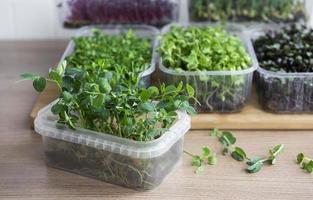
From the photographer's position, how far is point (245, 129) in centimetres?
83

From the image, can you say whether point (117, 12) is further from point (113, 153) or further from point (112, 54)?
point (113, 153)

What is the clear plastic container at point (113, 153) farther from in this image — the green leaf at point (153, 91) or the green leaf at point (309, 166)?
the green leaf at point (309, 166)

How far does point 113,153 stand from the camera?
665 mm

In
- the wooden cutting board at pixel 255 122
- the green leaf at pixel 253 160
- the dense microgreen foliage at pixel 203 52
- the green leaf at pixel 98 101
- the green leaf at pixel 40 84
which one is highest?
the green leaf at pixel 40 84

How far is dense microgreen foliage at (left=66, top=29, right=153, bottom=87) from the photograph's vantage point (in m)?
0.80

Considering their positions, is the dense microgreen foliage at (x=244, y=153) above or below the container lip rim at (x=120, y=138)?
below

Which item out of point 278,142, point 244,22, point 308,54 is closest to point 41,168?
point 278,142

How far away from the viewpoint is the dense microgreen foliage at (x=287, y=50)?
2.80 feet

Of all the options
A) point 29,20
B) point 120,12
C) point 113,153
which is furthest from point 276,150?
point 29,20

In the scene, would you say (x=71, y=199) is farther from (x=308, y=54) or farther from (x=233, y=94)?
(x=308, y=54)

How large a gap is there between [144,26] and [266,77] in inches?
15.0

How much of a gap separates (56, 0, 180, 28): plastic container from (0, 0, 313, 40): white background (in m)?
0.09

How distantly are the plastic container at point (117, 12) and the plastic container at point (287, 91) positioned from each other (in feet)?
1.16

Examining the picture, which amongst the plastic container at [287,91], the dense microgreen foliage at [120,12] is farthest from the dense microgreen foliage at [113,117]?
the dense microgreen foliage at [120,12]
